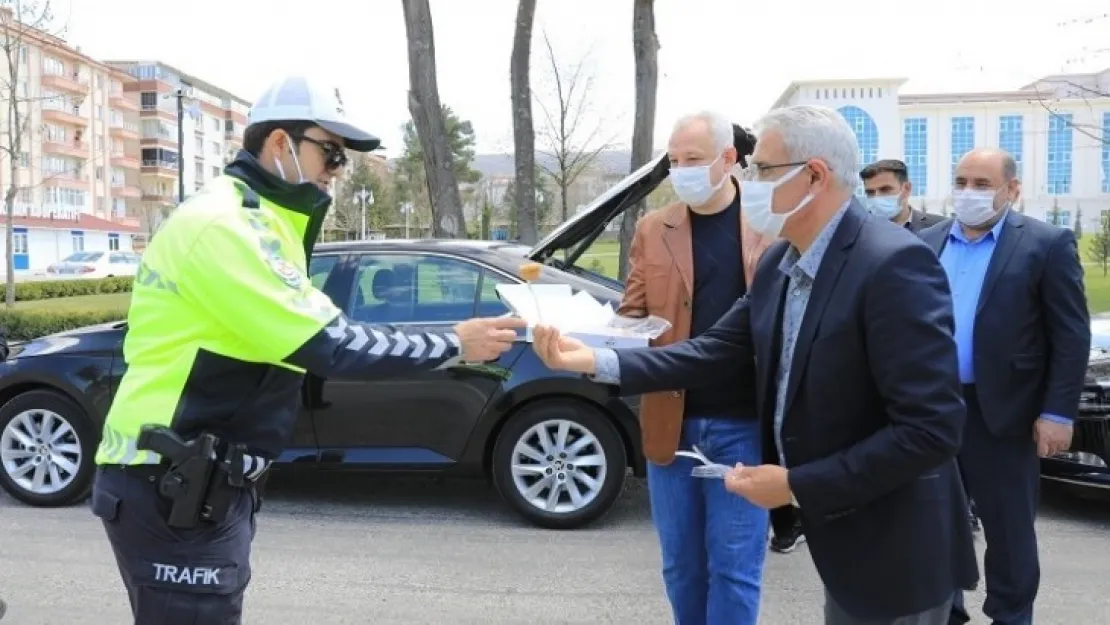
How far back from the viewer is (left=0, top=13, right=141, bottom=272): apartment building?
5769cm

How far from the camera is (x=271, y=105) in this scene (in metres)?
2.27

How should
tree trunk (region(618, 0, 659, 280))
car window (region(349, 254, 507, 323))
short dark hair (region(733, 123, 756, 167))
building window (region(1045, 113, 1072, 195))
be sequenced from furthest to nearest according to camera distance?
building window (region(1045, 113, 1072, 195))
tree trunk (region(618, 0, 659, 280))
car window (region(349, 254, 507, 323))
short dark hair (region(733, 123, 756, 167))

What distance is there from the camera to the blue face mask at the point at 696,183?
301 centimetres

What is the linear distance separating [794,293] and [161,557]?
61.7 inches

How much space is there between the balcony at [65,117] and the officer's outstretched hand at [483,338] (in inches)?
2924

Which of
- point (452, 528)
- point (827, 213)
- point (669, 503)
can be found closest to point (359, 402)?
point (452, 528)

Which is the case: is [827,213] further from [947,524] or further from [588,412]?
[588,412]

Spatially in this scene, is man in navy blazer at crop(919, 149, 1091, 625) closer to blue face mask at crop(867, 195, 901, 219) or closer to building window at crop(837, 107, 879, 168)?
blue face mask at crop(867, 195, 901, 219)

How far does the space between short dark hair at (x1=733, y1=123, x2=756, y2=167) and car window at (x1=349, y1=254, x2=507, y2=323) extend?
2.42m

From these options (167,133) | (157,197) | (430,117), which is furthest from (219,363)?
(167,133)

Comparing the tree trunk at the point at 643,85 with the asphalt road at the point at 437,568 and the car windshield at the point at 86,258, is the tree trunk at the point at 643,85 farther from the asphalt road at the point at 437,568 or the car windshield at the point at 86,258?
the car windshield at the point at 86,258

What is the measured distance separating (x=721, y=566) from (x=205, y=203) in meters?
1.90

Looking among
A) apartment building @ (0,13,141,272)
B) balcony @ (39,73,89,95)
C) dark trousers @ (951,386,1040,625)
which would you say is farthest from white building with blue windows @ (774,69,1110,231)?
dark trousers @ (951,386,1040,625)

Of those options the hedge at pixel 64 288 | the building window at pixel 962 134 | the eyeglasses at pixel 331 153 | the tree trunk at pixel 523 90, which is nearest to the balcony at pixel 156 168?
the hedge at pixel 64 288
